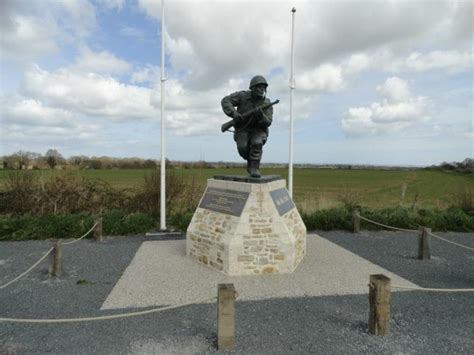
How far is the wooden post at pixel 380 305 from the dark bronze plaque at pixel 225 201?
2760 mm

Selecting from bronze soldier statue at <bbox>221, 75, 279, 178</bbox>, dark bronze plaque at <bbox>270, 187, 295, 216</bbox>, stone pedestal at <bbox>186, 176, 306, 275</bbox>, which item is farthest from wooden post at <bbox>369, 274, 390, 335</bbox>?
bronze soldier statue at <bbox>221, 75, 279, 178</bbox>

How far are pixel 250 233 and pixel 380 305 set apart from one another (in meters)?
2.57

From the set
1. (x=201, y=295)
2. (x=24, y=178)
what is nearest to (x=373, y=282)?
(x=201, y=295)

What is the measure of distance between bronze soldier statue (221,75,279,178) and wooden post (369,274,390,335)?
3.30m

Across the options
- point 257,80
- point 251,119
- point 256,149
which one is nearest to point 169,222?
point 256,149

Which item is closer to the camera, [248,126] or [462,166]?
[248,126]

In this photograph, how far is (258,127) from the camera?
21.1ft

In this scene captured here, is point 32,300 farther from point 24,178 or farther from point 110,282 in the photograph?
point 24,178

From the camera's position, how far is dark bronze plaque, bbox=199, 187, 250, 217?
5805 mm

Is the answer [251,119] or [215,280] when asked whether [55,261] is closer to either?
[215,280]

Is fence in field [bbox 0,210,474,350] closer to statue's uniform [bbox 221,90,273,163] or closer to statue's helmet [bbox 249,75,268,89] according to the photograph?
statue's uniform [bbox 221,90,273,163]

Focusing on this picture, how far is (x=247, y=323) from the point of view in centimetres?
385

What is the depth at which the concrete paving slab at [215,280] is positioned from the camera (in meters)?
4.66

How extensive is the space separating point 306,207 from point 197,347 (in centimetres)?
893
